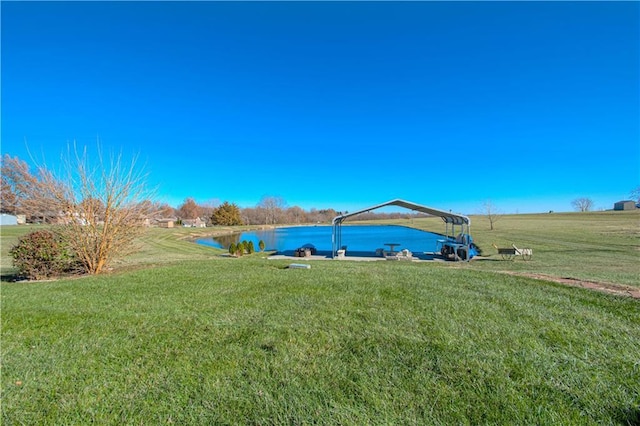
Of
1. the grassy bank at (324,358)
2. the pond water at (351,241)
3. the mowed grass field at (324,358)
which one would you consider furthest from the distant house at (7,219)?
the mowed grass field at (324,358)

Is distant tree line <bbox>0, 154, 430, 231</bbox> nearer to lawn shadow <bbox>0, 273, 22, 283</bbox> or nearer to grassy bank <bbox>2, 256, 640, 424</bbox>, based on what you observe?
lawn shadow <bbox>0, 273, 22, 283</bbox>

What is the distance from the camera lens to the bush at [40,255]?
666cm

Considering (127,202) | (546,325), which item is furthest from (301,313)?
(127,202)

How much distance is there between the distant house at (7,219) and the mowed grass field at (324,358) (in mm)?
44934

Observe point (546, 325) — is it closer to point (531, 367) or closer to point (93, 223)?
point (531, 367)

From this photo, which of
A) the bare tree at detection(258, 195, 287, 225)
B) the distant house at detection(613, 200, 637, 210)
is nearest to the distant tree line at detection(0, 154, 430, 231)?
the bare tree at detection(258, 195, 287, 225)

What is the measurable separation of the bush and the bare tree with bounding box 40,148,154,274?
237mm

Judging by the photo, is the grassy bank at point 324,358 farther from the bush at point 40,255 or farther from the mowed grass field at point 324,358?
the bush at point 40,255

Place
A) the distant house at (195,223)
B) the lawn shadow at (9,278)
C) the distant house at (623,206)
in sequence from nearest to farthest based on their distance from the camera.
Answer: the lawn shadow at (9,278) → the distant house at (623,206) → the distant house at (195,223)

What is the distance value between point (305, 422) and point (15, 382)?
7.89 feet

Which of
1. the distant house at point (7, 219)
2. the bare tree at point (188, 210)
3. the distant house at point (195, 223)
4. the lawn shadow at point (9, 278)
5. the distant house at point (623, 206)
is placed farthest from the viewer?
the bare tree at point (188, 210)

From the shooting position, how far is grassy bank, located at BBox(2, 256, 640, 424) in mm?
1944

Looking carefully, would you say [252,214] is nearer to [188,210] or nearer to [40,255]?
[188,210]

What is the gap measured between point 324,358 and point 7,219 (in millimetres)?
51258
